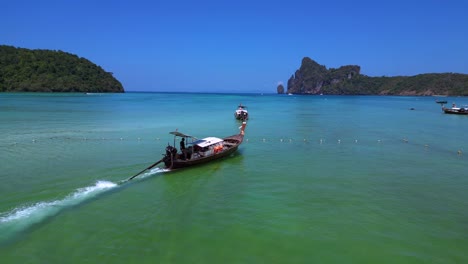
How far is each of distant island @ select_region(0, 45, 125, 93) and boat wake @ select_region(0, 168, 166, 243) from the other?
163 meters

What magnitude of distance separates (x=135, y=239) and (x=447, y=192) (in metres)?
16.7

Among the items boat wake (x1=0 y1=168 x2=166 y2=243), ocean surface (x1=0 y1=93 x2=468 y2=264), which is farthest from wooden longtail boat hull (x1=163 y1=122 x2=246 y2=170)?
boat wake (x1=0 y1=168 x2=166 y2=243)

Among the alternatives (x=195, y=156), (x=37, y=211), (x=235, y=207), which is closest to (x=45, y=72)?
(x=195, y=156)

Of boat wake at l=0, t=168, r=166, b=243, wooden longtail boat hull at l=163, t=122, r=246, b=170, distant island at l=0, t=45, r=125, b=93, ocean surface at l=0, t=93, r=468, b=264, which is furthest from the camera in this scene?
distant island at l=0, t=45, r=125, b=93

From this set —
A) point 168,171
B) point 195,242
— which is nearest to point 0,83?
point 168,171

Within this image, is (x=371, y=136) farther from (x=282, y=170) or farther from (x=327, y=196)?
(x=327, y=196)

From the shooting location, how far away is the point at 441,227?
13.7 meters

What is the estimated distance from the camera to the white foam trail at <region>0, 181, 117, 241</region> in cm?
1292

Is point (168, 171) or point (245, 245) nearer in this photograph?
point (245, 245)

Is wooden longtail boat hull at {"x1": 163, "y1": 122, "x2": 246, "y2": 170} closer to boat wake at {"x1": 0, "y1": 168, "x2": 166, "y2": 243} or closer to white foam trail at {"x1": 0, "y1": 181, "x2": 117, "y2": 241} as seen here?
boat wake at {"x1": 0, "y1": 168, "x2": 166, "y2": 243}

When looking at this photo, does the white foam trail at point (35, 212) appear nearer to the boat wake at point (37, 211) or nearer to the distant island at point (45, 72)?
the boat wake at point (37, 211)

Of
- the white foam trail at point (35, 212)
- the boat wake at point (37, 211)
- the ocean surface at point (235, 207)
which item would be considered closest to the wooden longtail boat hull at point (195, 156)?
the ocean surface at point (235, 207)

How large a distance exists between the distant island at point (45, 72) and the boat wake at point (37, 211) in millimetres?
162530

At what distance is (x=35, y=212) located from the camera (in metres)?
14.4
